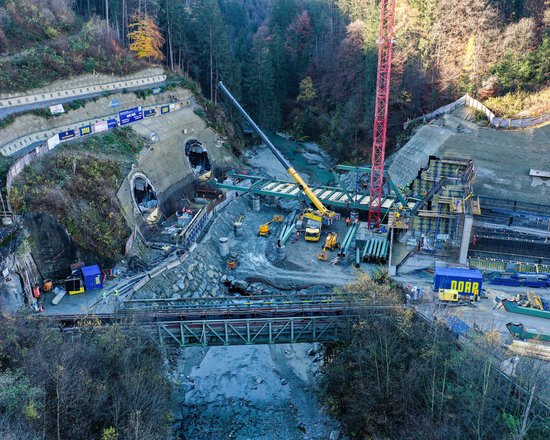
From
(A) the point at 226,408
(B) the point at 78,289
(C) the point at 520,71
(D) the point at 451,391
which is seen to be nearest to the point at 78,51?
(B) the point at 78,289

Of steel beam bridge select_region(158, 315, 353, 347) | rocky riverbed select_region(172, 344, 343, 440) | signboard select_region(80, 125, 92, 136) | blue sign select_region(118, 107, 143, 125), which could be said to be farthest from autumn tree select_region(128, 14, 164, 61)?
steel beam bridge select_region(158, 315, 353, 347)

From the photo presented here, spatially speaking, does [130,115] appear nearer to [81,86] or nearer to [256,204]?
[81,86]

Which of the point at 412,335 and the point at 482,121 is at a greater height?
the point at 482,121

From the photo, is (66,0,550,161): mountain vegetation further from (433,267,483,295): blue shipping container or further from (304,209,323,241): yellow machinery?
(433,267,483,295): blue shipping container

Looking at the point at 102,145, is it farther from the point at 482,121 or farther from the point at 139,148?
the point at 482,121

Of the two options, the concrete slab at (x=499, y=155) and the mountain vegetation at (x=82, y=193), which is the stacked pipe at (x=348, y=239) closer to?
the concrete slab at (x=499, y=155)

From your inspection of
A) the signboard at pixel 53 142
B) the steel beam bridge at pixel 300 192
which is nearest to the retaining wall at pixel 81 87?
the signboard at pixel 53 142

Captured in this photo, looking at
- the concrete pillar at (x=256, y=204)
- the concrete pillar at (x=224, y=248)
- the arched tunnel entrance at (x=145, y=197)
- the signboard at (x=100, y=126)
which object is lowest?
the concrete pillar at (x=224, y=248)

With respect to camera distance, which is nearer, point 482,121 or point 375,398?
point 375,398
